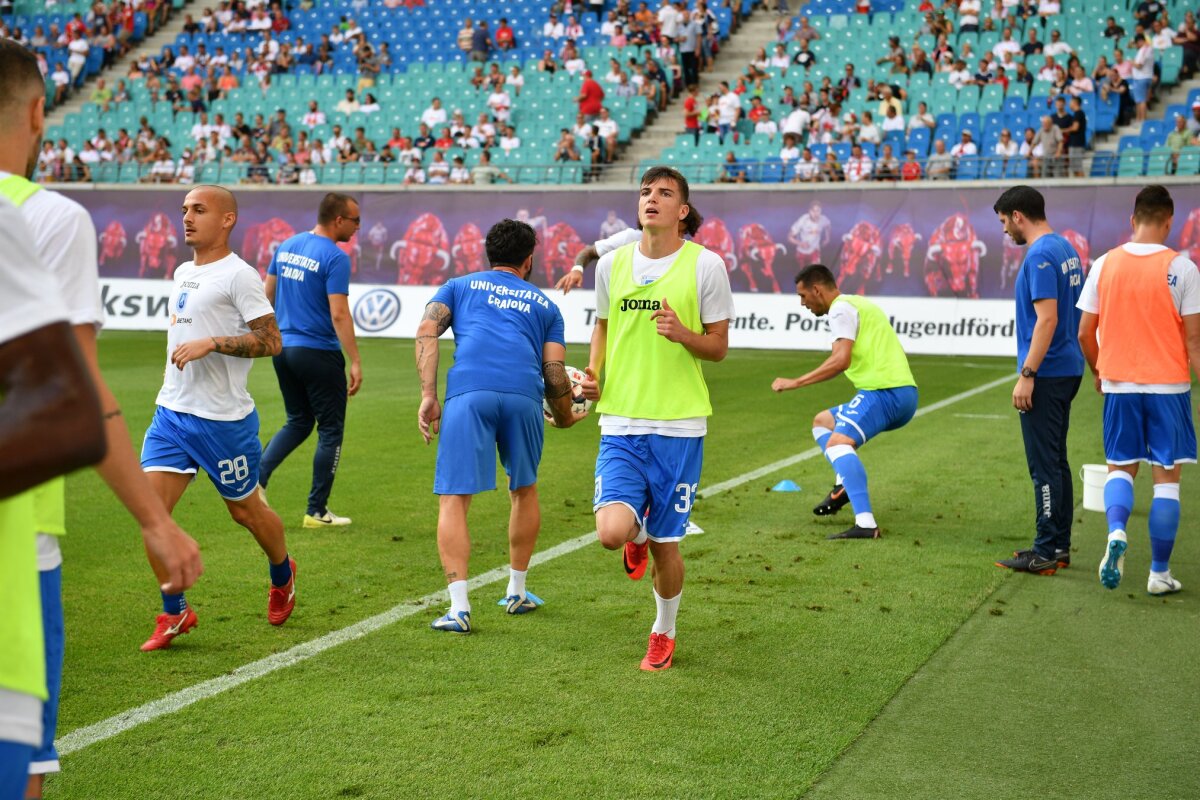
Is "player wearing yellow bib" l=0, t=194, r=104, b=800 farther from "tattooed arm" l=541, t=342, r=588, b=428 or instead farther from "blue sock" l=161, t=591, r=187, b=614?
"tattooed arm" l=541, t=342, r=588, b=428

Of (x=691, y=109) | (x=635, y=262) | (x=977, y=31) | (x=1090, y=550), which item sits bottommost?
(x=1090, y=550)

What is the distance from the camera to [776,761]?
4.19m

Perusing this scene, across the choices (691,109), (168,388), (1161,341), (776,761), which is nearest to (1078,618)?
(1161,341)

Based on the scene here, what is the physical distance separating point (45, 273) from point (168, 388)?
13.1 feet

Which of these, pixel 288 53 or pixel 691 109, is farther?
pixel 288 53

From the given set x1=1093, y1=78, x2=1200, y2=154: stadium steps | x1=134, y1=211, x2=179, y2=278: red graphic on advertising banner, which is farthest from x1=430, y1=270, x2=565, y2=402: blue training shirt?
x1=134, y1=211, x2=179, y2=278: red graphic on advertising banner

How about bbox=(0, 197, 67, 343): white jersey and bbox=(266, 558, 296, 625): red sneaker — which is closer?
bbox=(0, 197, 67, 343): white jersey

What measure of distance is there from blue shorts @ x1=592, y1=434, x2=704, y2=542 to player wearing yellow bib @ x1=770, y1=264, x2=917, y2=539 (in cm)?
336

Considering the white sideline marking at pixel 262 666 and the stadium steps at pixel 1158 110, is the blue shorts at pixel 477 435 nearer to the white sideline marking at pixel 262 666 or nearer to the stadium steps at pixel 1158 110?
the white sideline marking at pixel 262 666

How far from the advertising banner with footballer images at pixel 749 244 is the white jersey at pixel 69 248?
20.5 m

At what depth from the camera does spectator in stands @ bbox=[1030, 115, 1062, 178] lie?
23.3 m

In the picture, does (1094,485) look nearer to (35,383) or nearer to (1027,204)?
(1027,204)

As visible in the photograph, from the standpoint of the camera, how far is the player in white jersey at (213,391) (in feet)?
18.0

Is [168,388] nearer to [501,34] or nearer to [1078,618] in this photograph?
[1078,618]
